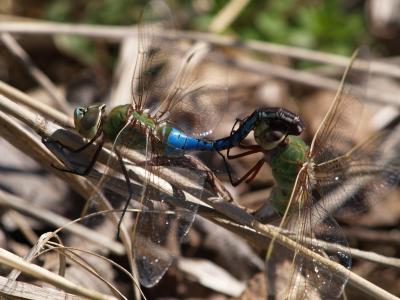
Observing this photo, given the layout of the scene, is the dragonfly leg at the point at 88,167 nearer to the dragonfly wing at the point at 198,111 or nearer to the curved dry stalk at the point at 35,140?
the curved dry stalk at the point at 35,140

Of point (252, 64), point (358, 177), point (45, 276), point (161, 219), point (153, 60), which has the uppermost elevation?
point (252, 64)

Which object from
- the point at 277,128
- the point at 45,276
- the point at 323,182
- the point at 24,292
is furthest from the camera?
the point at 323,182

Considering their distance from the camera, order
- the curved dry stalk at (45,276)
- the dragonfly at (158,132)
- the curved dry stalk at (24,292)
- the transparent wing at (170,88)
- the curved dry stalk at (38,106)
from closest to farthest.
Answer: the curved dry stalk at (45,276) → the curved dry stalk at (24,292) → the dragonfly at (158,132) → the curved dry stalk at (38,106) → the transparent wing at (170,88)

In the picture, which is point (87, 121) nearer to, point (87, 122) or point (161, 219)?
point (87, 122)

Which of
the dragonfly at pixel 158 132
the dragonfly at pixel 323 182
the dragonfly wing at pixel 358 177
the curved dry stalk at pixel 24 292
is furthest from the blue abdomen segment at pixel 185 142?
the curved dry stalk at pixel 24 292

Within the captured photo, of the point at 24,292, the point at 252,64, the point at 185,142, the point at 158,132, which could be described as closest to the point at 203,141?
the point at 185,142

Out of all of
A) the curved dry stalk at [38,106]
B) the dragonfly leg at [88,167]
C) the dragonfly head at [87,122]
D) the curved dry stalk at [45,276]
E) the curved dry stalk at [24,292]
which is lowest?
the curved dry stalk at [45,276]

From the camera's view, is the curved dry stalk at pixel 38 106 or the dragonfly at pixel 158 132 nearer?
the dragonfly at pixel 158 132
